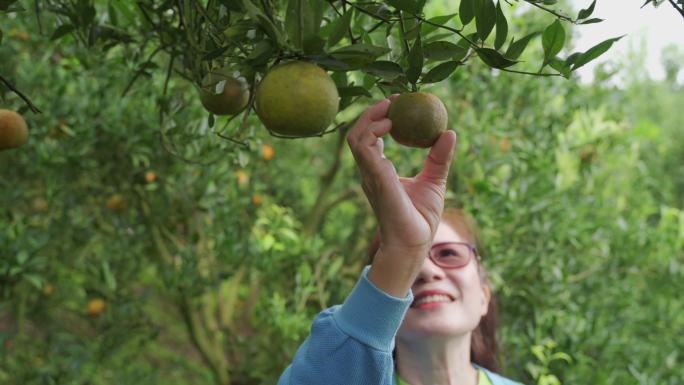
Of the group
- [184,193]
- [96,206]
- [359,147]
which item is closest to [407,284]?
[359,147]

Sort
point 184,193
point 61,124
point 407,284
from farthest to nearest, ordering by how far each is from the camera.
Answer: point 184,193 < point 61,124 < point 407,284

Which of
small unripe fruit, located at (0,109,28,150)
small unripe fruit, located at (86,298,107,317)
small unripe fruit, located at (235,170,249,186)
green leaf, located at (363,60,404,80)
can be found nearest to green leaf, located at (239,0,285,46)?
green leaf, located at (363,60,404,80)

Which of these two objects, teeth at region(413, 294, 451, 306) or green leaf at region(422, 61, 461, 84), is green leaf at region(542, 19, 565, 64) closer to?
green leaf at region(422, 61, 461, 84)

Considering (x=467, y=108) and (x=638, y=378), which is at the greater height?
(x=467, y=108)

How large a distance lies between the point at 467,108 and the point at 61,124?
1.37 metres

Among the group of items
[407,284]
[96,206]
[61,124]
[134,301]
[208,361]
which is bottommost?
[208,361]

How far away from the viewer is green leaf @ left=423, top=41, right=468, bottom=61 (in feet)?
2.80

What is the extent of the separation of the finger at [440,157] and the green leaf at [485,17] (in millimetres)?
152

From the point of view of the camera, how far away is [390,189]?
944 millimetres

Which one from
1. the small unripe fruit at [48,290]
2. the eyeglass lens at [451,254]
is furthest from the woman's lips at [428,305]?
Answer: the small unripe fruit at [48,290]

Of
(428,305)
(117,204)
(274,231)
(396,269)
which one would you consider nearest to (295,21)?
(396,269)

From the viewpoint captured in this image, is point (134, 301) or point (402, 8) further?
point (134, 301)

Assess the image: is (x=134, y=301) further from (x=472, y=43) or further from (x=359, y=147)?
(x=472, y=43)

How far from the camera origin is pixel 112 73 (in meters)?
2.26
